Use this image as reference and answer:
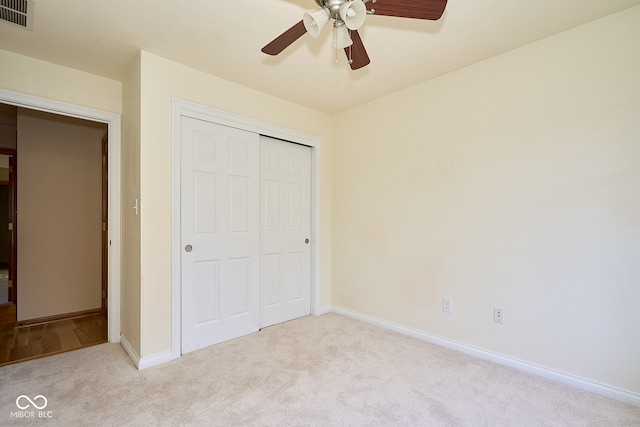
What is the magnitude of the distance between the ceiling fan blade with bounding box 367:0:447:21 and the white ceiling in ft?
2.14

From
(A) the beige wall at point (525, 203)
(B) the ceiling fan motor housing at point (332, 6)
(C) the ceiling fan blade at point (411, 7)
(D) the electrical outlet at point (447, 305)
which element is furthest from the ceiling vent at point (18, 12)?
(D) the electrical outlet at point (447, 305)

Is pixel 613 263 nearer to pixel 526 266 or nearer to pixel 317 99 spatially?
pixel 526 266

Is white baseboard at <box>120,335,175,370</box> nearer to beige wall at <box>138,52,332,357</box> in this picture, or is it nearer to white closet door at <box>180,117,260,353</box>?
beige wall at <box>138,52,332,357</box>

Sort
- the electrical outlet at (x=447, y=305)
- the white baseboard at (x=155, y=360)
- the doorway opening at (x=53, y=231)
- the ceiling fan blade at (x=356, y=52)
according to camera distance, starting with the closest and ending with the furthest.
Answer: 1. the ceiling fan blade at (x=356, y=52)
2. the white baseboard at (x=155, y=360)
3. the electrical outlet at (x=447, y=305)
4. the doorway opening at (x=53, y=231)

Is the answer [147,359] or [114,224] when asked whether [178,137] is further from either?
[147,359]

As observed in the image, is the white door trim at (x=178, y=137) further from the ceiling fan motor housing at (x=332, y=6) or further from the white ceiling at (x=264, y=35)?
the ceiling fan motor housing at (x=332, y=6)

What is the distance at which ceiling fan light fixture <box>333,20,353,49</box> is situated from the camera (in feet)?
4.70

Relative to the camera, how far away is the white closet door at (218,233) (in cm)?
260

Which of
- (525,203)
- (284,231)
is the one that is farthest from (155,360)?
(525,203)

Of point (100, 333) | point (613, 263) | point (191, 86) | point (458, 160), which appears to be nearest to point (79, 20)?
point (191, 86)

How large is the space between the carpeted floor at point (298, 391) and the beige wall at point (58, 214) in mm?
1412

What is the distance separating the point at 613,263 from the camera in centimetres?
195

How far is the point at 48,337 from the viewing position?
9.64 feet

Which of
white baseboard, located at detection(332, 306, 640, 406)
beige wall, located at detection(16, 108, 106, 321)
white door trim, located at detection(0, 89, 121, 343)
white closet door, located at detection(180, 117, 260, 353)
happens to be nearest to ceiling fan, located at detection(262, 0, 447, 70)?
white closet door, located at detection(180, 117, 260, 353)
